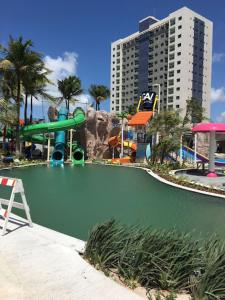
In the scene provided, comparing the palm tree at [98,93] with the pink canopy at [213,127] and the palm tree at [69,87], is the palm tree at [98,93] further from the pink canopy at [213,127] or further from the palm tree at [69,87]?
the pink canopy at [213,127]

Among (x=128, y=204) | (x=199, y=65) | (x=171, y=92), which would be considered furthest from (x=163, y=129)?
(x=199, y=65)

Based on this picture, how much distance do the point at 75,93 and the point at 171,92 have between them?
61.7 metres

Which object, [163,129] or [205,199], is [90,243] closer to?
[205,199]

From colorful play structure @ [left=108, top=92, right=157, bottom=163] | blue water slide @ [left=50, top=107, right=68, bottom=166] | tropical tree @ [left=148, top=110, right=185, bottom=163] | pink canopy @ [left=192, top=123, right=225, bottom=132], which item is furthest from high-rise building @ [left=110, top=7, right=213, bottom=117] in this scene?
pink canopy @ [left=192, top=123, right=225, bottom=132]

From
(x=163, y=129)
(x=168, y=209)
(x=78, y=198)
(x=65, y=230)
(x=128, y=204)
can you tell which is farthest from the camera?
(x=163, y=129)

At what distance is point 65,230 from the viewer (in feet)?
22.5

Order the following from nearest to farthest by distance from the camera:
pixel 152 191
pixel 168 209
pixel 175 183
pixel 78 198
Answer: pixel 168 209, pixel 78 198, pixel 152 191, pixel 175 183

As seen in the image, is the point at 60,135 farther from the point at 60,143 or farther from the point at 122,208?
the point at 122,208

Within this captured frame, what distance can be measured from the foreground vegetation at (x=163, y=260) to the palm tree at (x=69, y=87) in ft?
129

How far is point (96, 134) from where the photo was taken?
118ft

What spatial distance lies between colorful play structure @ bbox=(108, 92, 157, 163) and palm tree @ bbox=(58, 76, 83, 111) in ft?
33.5

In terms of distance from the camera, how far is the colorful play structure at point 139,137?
31.1m

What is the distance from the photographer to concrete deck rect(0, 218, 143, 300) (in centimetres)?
366

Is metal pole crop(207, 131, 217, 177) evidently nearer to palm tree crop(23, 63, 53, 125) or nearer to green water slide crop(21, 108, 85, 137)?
green water slide crop(21, 108, 85, 137)
